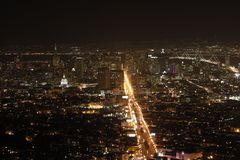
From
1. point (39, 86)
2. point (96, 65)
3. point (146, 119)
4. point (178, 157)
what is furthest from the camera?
point (96, 65)

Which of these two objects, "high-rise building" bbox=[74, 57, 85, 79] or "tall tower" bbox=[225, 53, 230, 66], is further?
"high-rise building" bbox=[74, 57, 85, 79]

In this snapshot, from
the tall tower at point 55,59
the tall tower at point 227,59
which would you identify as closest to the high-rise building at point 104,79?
the tall tower at point 55,59

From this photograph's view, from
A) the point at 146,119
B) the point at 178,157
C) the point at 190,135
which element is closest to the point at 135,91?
the point at 146,119

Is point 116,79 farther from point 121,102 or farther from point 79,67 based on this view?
point 121,102

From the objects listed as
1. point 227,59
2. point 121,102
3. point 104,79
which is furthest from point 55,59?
point 121,102

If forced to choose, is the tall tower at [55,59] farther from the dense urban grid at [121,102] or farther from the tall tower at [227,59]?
the tall tower at [227,59]

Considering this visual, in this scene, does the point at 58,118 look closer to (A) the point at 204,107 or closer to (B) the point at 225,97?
(A) the point at 204,107

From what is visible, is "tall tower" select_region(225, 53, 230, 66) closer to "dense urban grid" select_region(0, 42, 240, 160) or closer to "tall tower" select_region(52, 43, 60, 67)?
"dense urban grid" select_region(0, 42, 240, 160)

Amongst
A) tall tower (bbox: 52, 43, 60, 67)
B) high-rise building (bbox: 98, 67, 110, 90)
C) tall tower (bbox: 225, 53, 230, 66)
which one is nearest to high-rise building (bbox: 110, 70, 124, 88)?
high-rise building (bbox: 98, 67, 110, 90)
